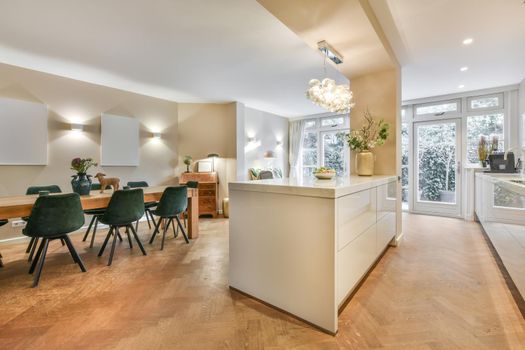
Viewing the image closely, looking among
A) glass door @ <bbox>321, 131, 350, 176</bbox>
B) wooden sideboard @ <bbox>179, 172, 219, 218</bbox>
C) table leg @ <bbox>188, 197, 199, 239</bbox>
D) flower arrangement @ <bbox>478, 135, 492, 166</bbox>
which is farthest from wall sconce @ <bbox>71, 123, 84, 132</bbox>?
flower arrangement @ <bbox>478, 135, 492, 166</bbox>

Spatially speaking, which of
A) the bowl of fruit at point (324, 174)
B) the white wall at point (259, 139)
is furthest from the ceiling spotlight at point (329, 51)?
the white wall at point (259, 139)

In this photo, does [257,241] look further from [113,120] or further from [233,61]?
[113,120]

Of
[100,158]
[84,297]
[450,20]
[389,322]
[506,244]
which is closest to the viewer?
[389,322]

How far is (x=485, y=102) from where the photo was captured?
4793 millimetres

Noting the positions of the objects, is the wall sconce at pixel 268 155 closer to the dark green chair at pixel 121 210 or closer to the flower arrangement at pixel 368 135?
the flower arrangement at pixel 368 135

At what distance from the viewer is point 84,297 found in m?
2.11

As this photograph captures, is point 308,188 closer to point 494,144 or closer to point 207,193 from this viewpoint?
point 207,193

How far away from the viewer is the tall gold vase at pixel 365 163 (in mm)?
3156

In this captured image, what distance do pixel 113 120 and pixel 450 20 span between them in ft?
17.0

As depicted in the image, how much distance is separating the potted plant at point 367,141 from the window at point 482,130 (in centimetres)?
303

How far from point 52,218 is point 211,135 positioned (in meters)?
3.82

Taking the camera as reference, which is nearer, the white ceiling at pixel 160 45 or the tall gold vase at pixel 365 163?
the white ceiling at pixel 160 45

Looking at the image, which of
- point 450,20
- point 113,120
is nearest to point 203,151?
point 113,120

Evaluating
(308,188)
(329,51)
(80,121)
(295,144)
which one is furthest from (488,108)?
(80,121)
